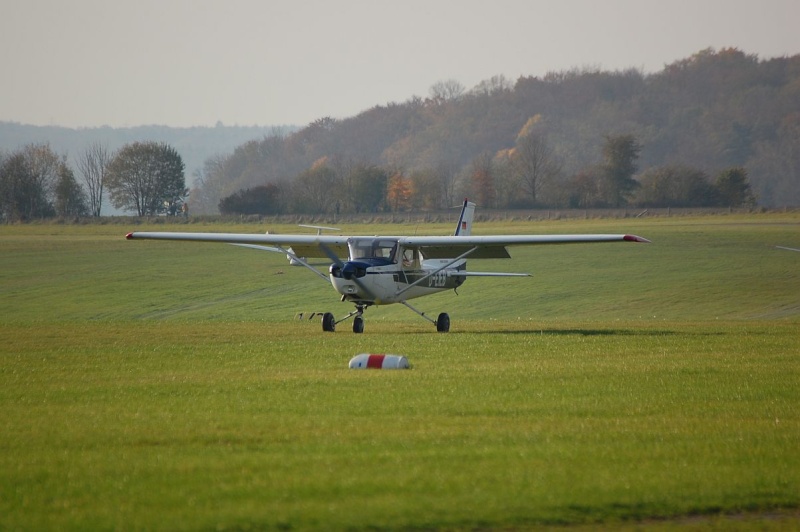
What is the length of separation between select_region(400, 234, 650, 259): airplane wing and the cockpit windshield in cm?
36

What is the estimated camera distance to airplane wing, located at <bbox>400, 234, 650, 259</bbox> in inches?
1011

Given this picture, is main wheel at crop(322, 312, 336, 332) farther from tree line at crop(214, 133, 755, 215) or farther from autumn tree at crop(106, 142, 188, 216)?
autumn tree at crop(106, 142, 188, 216)

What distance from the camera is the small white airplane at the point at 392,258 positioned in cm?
2641

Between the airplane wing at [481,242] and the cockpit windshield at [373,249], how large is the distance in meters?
0.36

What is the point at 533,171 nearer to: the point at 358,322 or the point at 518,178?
the point at 518,178

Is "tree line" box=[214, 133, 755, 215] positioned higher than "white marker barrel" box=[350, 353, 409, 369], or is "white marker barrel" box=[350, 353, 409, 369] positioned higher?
"tree line" box=[214, 133, 755, 215]

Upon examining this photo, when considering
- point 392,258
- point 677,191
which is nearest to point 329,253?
point 392,258

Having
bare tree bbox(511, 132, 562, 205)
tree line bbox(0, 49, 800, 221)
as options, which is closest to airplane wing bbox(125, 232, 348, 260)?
tree line bbox(0, 49, 800, 221)

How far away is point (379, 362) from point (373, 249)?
30.6 ft

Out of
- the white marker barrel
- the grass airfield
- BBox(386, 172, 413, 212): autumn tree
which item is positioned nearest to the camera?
the grass airfield

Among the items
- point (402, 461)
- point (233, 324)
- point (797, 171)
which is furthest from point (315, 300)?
point (797, 171)

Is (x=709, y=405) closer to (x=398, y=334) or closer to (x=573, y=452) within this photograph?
(x=573, y=452)

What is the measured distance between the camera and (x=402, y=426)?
41.5ft

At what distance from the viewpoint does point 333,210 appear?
106500mm
